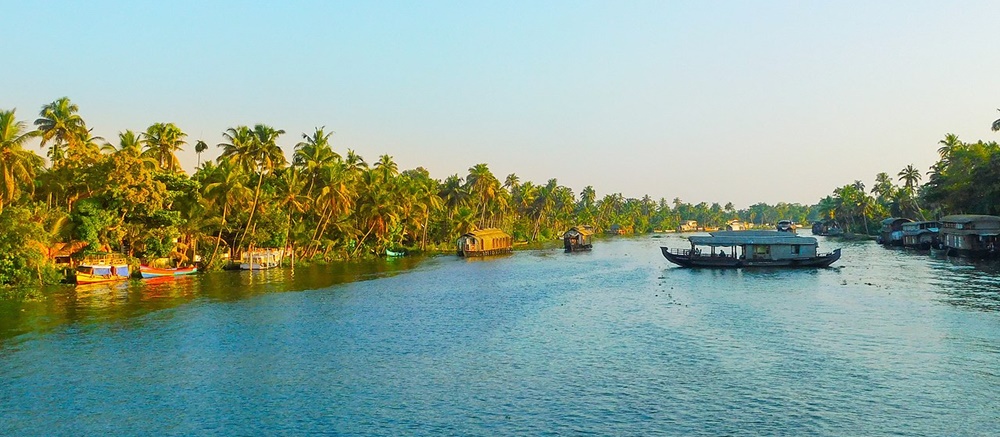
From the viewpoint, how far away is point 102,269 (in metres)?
53.5

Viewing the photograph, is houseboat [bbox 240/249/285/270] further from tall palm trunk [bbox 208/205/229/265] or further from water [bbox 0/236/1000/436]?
water [bbox 0/236/1000/436]

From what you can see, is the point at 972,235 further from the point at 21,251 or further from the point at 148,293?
the point at 21,251

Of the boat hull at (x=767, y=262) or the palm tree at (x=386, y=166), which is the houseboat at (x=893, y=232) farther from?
the palm tree at (x=386, y=166)

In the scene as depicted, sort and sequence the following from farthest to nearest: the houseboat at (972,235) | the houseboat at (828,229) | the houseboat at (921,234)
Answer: the houseboat at (828,229) → the houseboat at (921,234) → the houseboat at (972,235)

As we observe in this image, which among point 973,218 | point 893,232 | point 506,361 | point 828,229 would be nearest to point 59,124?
point 506,361

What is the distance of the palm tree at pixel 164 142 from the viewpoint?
66.1m

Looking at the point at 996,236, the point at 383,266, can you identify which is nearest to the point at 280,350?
the point at 383,266

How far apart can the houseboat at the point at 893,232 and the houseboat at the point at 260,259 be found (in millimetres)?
91190

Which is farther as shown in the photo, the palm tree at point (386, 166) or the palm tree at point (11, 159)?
the palm tree at point (386, 166)

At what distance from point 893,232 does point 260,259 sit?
94.4 meters

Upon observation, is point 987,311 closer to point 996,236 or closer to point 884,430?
point 884,430

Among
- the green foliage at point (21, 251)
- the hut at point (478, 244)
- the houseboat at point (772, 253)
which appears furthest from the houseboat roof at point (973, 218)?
the green foliage at point (21, 251)

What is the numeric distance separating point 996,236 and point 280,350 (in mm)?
73671

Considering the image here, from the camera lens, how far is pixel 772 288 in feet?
166
